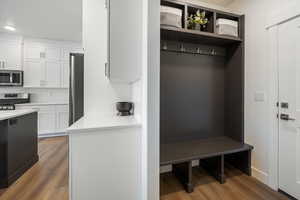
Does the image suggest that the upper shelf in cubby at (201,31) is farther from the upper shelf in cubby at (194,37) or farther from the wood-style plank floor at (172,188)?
the wood-style plank floor at (172,188)

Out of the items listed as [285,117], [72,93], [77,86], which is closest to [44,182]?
[72,93]

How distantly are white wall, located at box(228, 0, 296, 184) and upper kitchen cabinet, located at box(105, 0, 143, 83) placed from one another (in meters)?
1.66

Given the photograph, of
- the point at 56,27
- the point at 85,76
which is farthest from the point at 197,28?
the point at 56,27

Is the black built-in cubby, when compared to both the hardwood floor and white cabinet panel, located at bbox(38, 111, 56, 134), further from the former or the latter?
white cabinet panel, located at bbox(38, 111, 56, 134)

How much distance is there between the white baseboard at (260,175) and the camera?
1984 millimetres

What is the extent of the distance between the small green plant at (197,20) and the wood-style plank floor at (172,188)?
2233 mm

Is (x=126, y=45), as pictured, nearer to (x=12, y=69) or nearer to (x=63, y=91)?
(x=63, y=91)

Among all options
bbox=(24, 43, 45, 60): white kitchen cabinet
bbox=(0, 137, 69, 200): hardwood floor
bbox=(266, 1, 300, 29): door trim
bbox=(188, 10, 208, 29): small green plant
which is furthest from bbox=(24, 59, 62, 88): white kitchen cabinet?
bbox=(266, 1, 300, 29): door trim

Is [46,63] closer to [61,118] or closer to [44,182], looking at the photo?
[61,118]

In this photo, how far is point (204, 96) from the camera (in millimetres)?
2473

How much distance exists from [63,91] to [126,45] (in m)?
3.79

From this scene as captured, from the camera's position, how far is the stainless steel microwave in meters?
3.79

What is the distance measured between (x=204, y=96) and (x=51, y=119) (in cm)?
412

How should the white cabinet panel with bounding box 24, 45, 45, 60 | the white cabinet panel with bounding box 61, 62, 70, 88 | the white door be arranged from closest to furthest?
the white door < the white cabinet panel with bounding box 24, 45, 45, 60 < the white cabinet panel with bounding box 61, 62, 70, 88
